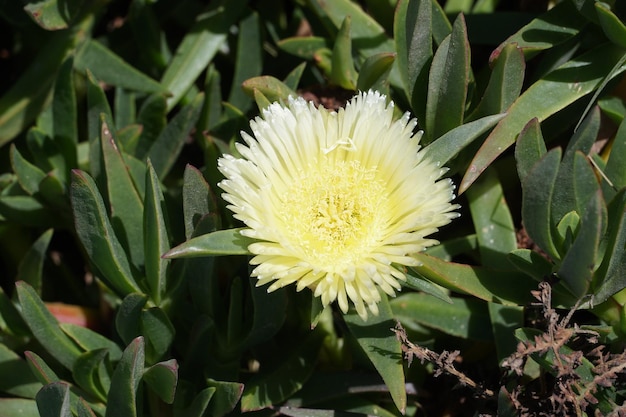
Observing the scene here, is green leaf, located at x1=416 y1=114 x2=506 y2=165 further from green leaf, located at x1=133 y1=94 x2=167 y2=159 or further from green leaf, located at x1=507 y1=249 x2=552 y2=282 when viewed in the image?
green leaf, located at x1=133 y1=94 x2=167 y2=159

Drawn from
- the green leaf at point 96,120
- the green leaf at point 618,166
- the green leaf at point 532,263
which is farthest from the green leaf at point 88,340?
the green leaf at point 618,166

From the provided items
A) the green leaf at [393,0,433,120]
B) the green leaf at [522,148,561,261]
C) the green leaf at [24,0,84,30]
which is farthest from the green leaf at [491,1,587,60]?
the green leaf at [24,0,84,30]

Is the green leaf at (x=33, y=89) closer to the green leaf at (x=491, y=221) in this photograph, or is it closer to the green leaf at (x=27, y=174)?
the green leaf at (x=27, y=174)

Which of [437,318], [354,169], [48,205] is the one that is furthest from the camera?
[48,205]

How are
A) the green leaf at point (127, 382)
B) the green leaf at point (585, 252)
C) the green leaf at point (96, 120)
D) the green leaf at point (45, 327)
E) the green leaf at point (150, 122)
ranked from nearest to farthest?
1. the green leaf at point (585, 252)
2. the green leaf at point (127, 382)
3. the green leaf at point (45, 327)
4. the green leaf at point (96, 120)
5. the green leaf at point (150, 122)

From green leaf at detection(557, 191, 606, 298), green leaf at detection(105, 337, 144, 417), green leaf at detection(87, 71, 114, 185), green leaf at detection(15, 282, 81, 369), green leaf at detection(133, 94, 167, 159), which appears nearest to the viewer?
green leaf at detection(557, 191, 606, 298)

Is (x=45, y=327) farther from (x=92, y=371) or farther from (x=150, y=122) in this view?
(x=150, y=122)

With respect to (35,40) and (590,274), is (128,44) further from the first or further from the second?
(590,274)

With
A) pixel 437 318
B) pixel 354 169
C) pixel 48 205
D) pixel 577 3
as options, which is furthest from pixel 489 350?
pixel 48 205
